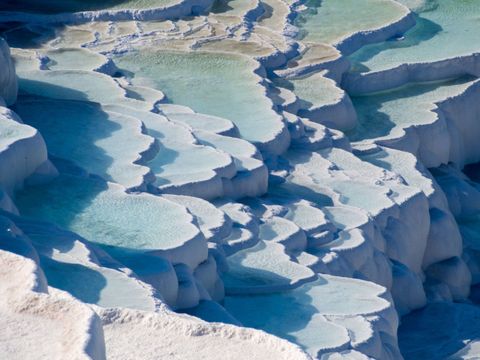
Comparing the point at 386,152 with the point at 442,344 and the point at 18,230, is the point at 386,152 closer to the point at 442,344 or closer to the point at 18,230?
the point at 442,344

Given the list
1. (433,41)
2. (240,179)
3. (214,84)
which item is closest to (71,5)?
(214,84)

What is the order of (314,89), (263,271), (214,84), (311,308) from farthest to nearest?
(314,89), (214,84), (263,271), (311,308)

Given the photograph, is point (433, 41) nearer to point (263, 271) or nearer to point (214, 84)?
point (214, 84)

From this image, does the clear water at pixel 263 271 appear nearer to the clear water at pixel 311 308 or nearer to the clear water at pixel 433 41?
the clear water at pixel 311 308

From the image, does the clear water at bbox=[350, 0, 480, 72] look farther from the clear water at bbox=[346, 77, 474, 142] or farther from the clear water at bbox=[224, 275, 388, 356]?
the clear water at bbox=[224, 275, 388, 356]

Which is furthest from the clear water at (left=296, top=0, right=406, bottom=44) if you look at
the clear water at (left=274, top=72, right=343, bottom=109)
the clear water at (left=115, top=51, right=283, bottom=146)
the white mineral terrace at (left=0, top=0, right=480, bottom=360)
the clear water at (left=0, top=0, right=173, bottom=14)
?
the clear water at (left=115, top=51, right=283, bottom=146)

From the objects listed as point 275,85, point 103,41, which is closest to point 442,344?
point 275,85
